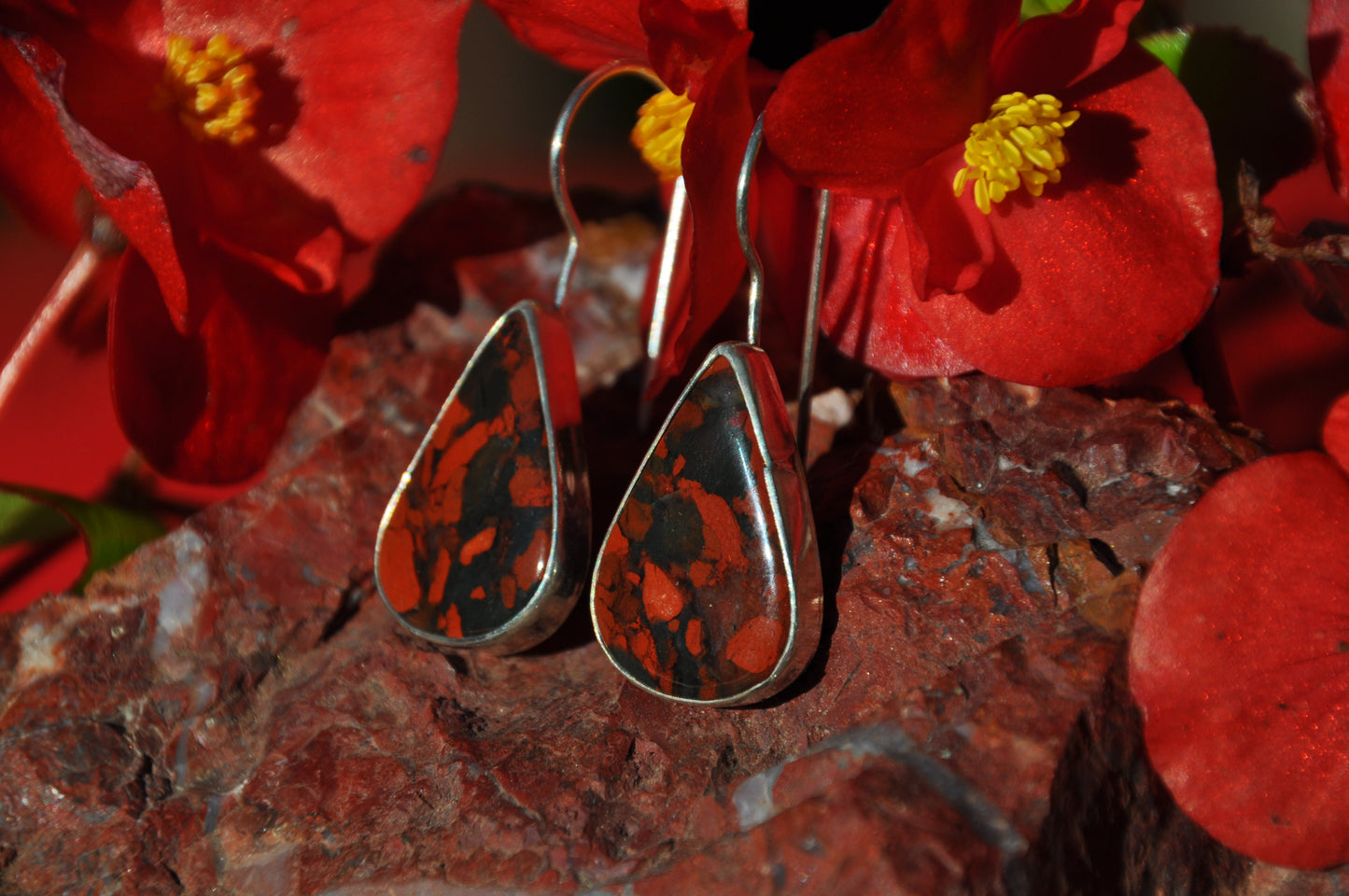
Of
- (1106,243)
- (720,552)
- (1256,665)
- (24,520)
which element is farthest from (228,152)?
(1256,665)

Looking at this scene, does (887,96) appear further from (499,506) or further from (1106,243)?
(499,506)

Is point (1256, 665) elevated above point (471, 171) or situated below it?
above

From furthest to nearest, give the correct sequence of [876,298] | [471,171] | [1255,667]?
[471,171]
[876,298]
[1255,667]

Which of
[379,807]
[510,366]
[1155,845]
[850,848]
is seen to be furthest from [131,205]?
[1155,845]

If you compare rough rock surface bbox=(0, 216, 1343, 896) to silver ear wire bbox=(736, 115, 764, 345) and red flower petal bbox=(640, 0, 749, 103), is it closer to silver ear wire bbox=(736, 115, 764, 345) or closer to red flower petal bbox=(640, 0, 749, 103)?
silver ear wire bbox=(736, 115, 764, 345)

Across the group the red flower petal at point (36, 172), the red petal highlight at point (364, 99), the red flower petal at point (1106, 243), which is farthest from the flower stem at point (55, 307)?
the red flower petal at point (1106, 243)

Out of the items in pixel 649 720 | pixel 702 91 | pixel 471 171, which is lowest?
pixel 471 171

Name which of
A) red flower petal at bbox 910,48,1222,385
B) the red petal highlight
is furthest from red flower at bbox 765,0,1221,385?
the red petal highlight
